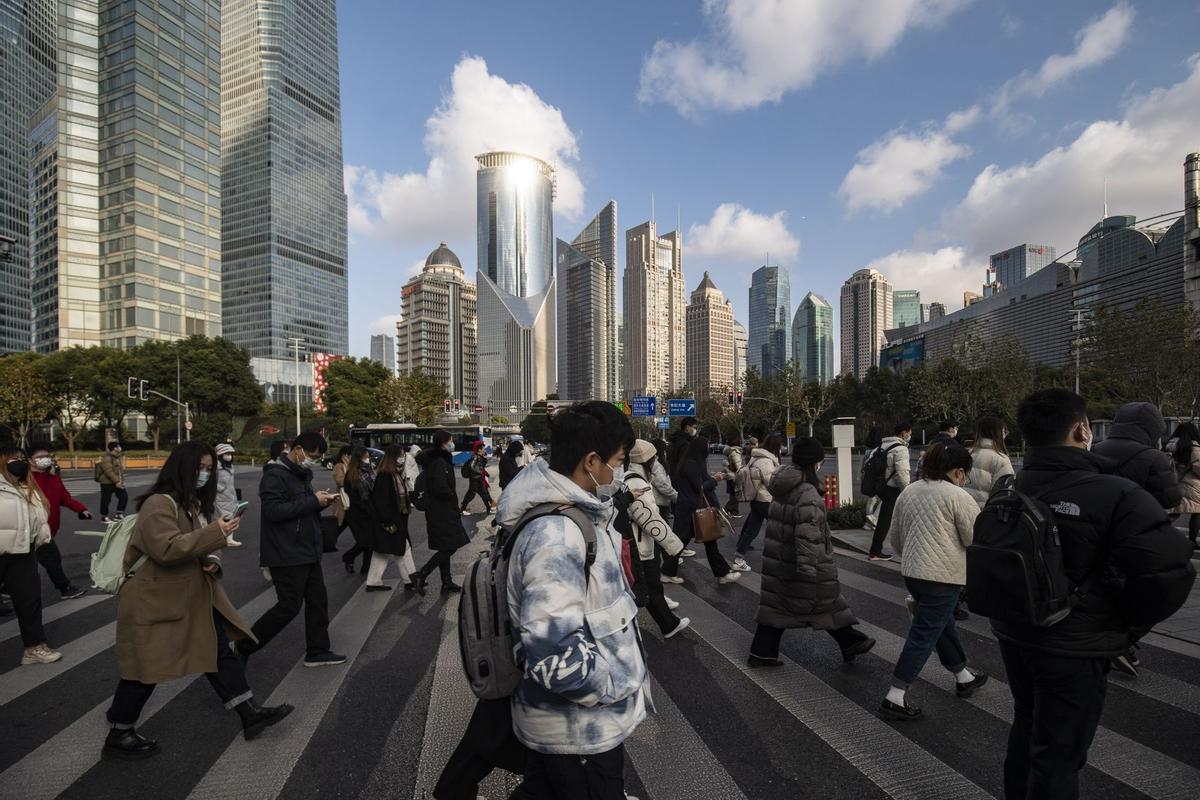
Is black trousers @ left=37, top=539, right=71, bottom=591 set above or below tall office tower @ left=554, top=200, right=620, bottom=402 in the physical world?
below

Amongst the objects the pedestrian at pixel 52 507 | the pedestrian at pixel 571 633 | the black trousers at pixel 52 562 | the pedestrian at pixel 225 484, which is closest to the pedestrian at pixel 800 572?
the pedestrian at pixel 571 633

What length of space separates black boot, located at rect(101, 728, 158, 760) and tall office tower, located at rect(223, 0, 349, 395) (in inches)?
4886

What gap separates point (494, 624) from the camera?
1849 mm

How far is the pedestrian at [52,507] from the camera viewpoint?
6.71m

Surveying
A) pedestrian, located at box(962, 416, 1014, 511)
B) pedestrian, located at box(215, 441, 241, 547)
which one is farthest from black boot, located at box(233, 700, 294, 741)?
pedestrian, located at box(215, 441, 241, 547)

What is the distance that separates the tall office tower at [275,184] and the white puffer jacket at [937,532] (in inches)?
4948

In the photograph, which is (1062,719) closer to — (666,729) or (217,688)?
(666,729)

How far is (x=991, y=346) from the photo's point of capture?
40.5m

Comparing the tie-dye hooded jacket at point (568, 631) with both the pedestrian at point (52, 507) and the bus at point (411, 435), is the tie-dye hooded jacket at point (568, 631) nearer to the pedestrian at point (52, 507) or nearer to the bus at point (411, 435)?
the pedestrian at point (52, 507)

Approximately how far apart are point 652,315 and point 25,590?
166338mm

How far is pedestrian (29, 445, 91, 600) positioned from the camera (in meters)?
6.71

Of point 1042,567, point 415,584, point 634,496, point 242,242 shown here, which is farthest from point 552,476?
point 242,242

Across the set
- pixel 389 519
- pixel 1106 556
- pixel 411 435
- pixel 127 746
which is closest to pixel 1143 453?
pixel 1106 556

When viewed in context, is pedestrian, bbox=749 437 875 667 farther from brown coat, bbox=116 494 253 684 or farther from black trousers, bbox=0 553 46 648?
black trousers, bbox=0 553 46 648
